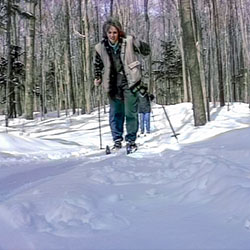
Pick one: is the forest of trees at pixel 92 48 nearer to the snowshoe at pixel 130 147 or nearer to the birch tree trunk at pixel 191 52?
the birch tree trunk at pixel 191 52

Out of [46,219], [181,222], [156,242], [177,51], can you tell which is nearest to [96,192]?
[46,219]

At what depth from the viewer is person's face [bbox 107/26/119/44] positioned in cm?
498

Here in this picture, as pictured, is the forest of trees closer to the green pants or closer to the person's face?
the green pants

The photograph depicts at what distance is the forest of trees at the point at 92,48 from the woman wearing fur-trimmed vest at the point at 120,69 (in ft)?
15.3

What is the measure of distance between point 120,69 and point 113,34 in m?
0.46

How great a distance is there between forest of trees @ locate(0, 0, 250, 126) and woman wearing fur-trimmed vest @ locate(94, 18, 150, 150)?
467 cm

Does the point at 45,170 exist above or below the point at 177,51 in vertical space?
below

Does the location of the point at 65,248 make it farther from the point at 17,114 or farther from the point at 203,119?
the point at 17,114

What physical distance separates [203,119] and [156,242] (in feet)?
27.6

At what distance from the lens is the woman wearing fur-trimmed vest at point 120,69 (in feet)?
16.6

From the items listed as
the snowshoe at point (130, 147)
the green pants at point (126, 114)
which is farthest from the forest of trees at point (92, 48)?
the snowshoe at point (130, 147)

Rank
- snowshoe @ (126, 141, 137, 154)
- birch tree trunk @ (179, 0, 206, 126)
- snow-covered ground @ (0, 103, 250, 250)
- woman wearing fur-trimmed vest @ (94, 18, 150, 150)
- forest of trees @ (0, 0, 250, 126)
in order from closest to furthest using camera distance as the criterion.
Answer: snow-covered ground @ (0, 103, 250, 250) → snowshoe @ (126, 141, 137, 154) → woman wearing fur-trimmed vest @ (94, 18, 150, 150) → birch tree trunk @ (179, 0, 206, 126) → forest of trees @ (0, 0, 250, 126)

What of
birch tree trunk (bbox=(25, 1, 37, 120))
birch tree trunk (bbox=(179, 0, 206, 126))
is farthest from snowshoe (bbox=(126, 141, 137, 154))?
birch tree trunk (bbox=(25, 1, 37, 120))

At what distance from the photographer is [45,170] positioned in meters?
3.84
